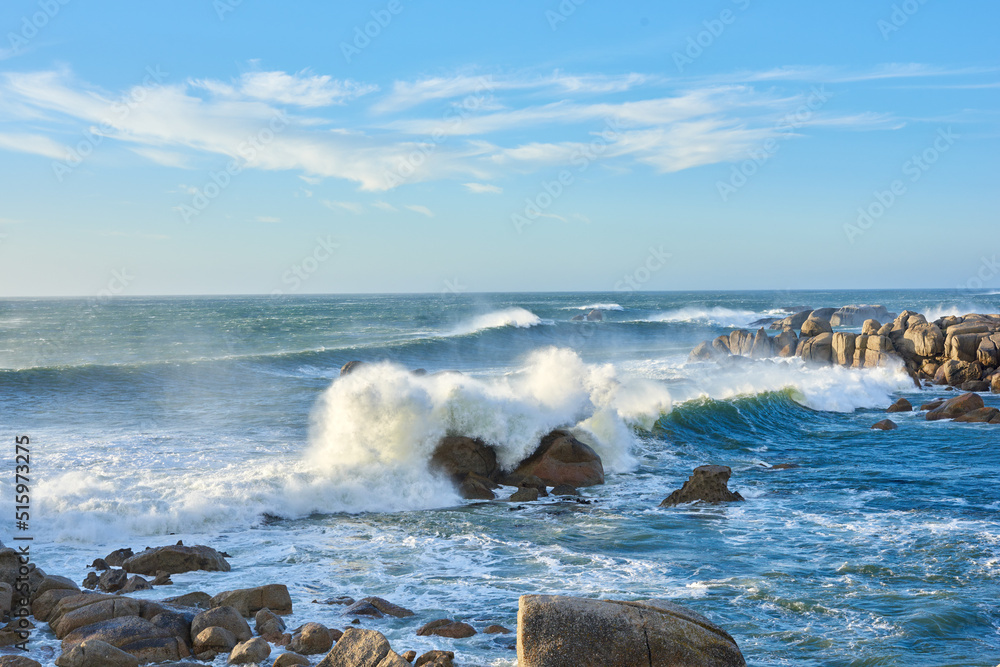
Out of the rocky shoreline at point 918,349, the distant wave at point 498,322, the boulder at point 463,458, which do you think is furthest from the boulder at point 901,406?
the distant wave at point 498,322

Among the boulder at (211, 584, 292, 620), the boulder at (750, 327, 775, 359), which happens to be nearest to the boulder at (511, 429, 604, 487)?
the boulder at (211, 584, 292, 620)

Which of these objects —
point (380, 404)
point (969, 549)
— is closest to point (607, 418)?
point (380, 404)

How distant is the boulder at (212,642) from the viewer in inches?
279

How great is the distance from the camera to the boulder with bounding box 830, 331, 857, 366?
32438 mm

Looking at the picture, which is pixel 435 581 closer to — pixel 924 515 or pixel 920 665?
pixel 920 665

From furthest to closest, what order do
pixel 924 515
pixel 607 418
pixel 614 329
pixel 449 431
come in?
pixel 614 329 → pixel 607 418 → pixel 449 431 → pixel 924 515

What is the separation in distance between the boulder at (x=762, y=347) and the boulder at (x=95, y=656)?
35022 mm

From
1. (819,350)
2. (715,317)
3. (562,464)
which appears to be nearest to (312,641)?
(562,464)

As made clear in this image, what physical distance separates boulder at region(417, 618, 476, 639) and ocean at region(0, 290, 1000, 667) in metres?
0.12

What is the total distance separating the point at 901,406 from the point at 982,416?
328cm

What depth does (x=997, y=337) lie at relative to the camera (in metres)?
29.4

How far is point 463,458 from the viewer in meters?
14.7

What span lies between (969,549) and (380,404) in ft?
33.9

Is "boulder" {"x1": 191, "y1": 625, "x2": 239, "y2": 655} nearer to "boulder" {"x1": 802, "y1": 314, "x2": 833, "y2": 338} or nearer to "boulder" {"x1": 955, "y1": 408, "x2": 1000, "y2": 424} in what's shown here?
"boulder" {"x1": 955, "y1": 408, "x2": 1000, "y2": 424}
